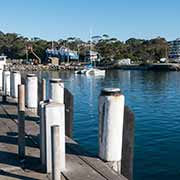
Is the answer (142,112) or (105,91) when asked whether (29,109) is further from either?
(142,112)

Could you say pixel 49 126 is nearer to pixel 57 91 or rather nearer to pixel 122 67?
pixel 57 91

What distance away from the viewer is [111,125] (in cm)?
815

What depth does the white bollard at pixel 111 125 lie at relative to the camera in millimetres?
8070

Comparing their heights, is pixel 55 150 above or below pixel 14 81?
below

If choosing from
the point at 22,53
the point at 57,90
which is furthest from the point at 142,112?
the point at 22,53

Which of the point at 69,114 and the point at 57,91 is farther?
the point at 57,91

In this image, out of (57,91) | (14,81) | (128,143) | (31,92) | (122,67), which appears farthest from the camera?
(122,67)

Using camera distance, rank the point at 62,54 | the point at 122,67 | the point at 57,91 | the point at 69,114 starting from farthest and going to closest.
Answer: the point at 62,54, the point at 122,67, the point at 57,91, the point at 69,114

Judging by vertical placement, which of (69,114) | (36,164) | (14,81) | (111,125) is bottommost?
(36,164)

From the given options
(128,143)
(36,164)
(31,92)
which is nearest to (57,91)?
(31,92)

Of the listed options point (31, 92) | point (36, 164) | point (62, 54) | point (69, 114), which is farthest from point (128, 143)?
point (62, 54)

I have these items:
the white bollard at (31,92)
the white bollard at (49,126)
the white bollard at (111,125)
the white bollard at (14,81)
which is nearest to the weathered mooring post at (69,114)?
the white bollard at (111,125)

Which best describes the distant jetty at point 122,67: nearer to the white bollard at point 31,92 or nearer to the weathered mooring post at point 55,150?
the white bollard at point 31,92

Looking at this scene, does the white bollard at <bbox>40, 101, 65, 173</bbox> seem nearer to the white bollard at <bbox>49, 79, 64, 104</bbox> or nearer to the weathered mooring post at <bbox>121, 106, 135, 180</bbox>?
the weathered mooring post at <bbox>121, 106, 135, 180</bbox>
